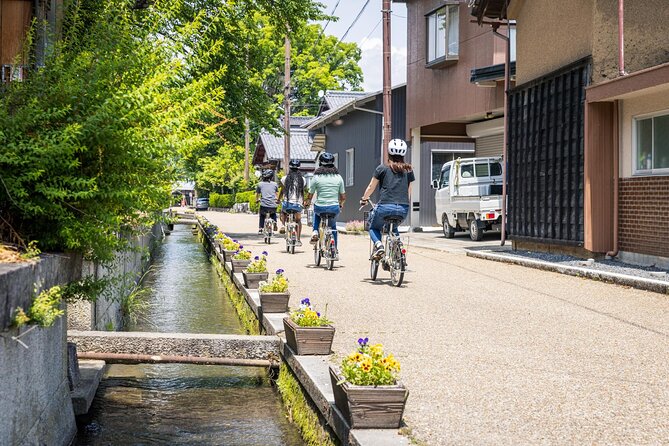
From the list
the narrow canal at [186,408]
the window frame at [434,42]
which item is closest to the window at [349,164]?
the window frame at [434,42]

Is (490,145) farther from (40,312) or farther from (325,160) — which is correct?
(40,312)

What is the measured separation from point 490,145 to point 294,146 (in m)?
30.5

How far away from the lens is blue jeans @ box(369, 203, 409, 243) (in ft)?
39.9

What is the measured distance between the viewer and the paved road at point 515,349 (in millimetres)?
4883

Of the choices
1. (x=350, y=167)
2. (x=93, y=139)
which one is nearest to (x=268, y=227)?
(x=350, y=167)

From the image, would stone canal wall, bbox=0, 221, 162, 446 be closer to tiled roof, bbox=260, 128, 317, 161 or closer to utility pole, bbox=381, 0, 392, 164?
utility pole, bbox=381, 0, 392, 164

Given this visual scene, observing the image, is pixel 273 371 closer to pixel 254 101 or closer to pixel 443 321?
pixel 443 321

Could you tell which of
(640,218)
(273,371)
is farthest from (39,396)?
(640,218)

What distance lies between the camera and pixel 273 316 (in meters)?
8.70

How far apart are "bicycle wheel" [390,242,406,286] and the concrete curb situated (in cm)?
313

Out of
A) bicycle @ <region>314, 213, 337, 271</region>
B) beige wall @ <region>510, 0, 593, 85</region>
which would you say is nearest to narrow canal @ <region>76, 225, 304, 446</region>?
bicycle @ <region>314, 213, 337, 271</region>

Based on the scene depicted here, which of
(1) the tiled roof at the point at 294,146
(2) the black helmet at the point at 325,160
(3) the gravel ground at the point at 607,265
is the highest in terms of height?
(1) the tiled roof at the point at 294,146

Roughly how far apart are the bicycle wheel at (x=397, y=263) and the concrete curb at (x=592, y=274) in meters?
3.13

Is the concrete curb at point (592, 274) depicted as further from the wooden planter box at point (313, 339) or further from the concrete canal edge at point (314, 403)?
the wooden planter box at point (313, 339)
